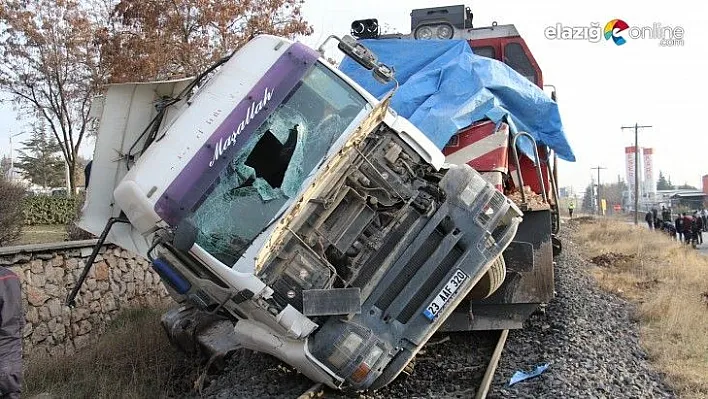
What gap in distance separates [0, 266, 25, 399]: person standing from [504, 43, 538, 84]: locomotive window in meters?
6.87

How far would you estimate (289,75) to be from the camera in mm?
5012

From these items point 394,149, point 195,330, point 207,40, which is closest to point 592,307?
point 394,149

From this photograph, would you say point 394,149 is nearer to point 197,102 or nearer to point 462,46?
point 197,102

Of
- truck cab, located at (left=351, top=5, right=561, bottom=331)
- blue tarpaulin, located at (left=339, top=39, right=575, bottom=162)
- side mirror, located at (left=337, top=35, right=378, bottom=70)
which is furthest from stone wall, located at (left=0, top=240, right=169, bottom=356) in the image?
truck cab, located at (left=351, top=5, right=561, bottom=331)

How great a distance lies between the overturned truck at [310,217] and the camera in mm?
4668

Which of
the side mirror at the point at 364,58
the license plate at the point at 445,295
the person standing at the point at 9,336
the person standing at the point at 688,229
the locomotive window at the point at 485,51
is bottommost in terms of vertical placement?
the person standing at the point at 688,229

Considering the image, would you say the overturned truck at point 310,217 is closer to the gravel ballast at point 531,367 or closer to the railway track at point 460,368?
the railway track at point 460,368

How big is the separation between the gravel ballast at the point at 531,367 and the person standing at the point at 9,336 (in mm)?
1943

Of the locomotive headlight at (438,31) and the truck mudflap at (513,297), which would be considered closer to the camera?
the truck mudflap at (513,297)

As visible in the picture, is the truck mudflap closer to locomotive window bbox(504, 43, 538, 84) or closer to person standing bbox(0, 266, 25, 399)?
locomotive window bbox(504, 43, 538, 84)

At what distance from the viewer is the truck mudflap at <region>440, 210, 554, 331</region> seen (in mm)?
6090

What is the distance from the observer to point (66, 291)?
832cm

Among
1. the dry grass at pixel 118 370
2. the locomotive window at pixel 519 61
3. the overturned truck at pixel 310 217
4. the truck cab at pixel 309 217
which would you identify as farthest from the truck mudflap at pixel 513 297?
the locomotive window at pixel 519 61

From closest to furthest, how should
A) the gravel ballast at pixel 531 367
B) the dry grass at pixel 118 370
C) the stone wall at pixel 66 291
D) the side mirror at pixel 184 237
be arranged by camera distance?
the side mirror at pixel 184 237 < the gravel ballast at pixel 531 367 < the dry grass at pixel 118 370 < the stone wall at pixel 66 291
